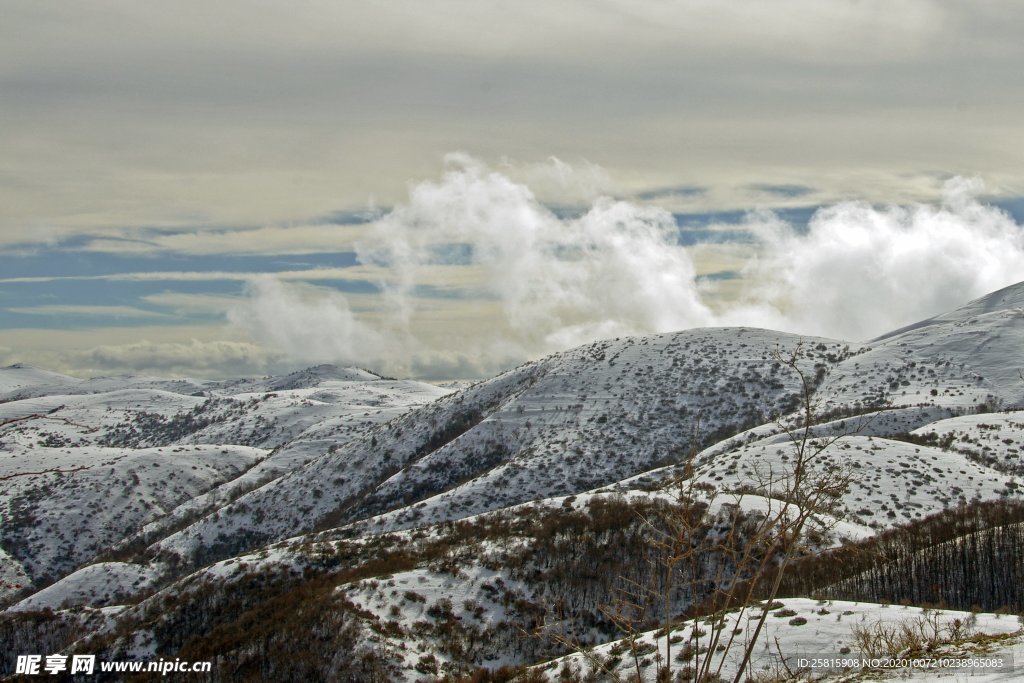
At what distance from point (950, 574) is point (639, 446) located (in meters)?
44.0

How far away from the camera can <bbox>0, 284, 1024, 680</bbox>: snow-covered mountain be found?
34469mm

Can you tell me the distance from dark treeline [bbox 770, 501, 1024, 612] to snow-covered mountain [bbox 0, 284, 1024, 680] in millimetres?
2345

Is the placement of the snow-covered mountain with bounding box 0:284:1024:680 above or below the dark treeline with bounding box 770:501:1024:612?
above

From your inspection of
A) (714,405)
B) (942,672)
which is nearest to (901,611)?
(942,672)

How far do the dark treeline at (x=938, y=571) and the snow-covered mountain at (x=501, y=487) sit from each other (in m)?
2.34

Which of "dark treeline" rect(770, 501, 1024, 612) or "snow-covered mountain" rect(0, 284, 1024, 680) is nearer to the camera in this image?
"dark treeline" rect(770, 501, 1024, 612)

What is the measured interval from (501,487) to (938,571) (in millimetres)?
39049

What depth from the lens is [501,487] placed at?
63.3m

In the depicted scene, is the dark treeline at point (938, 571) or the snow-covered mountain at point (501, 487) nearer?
→ the dark treeline at point (938, 571)

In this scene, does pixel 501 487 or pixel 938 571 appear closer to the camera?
pixel 938 571

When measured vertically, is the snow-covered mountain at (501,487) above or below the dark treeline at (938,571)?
above

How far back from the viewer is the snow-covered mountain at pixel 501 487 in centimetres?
3447

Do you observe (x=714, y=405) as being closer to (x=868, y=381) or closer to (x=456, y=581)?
(x=868, y=381)

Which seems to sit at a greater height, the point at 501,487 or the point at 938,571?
the point at 501,487
